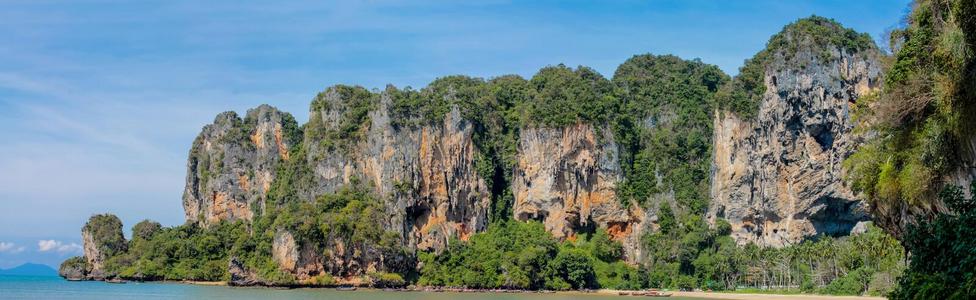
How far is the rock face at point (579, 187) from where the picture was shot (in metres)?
90.4

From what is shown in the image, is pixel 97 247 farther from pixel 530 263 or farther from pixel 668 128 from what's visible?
pixel 668 128

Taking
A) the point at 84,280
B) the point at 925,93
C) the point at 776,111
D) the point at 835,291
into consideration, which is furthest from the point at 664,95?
the point at 925,93

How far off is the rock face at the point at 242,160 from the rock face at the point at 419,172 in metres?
9.39

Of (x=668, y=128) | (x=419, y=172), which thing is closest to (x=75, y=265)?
(x=419, y=172)

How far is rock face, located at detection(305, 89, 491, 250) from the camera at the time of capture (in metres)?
88.8

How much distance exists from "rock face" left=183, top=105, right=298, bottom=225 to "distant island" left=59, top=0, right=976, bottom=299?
22 centimetres

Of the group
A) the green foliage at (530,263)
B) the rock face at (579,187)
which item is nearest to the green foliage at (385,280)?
the green foliage at (530,263)

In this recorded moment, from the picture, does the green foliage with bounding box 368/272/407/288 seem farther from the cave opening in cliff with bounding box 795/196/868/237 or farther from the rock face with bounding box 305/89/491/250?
the cave opening in cliff with bounding box 795/196/868/237

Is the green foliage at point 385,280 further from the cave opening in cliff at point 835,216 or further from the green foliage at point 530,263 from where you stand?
the cave opening in cliff at point 835,216

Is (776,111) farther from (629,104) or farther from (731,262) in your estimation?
(629,104)

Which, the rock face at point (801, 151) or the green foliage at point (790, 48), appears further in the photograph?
the green foliage at point (790, 48)

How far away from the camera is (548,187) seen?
299ft

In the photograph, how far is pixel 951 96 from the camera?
1853cm

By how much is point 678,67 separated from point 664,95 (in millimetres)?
6523
